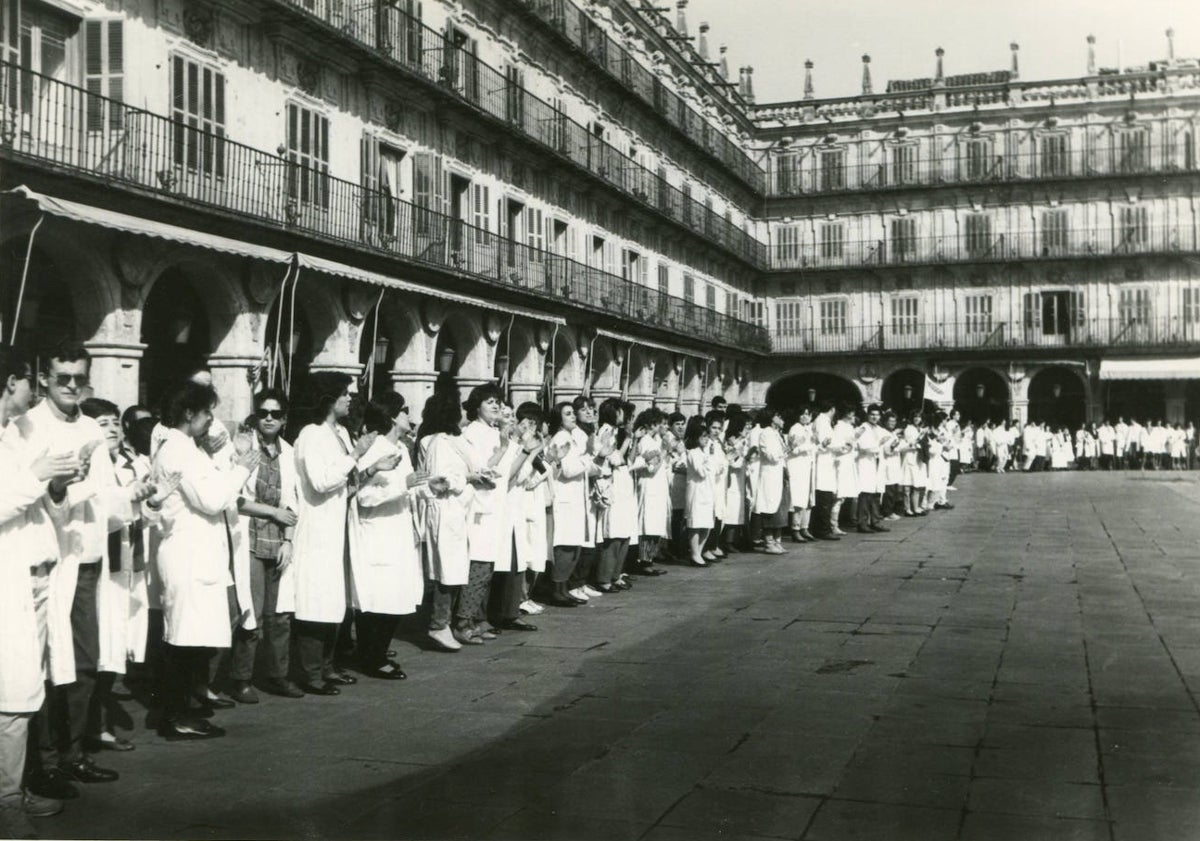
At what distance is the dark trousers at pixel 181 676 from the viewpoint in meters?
5.81

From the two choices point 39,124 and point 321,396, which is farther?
point 39,124

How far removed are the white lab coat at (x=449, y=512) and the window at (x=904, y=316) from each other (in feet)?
120

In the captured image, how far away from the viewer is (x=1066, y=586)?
10906 mm

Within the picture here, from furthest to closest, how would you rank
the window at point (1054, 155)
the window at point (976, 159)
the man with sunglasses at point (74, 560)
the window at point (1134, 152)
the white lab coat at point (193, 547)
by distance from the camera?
the window at point (976, 159) → the window at point (1054, 155) → the window at point (1134, 152) → the white lab coat at point (193, 547) → the man with sunglasses at point (74, 560)

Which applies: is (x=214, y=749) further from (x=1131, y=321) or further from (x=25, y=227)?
(x=1131, y=321)

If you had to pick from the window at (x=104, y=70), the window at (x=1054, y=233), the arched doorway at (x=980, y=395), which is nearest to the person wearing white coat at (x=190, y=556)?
the window at (x=104, y=70)

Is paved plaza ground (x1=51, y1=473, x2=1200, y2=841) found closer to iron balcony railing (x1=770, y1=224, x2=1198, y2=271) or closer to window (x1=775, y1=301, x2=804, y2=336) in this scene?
iron balcony railing (x1=770, y1=224, x2=1198, y2=271)

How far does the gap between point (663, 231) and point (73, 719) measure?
2986 centimetres

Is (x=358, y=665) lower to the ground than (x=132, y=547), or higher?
lower

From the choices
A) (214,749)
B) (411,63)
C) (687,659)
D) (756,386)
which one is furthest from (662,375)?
(214,749)

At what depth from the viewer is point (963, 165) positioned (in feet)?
138

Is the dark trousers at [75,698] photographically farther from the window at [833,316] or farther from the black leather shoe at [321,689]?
the window at [833,316]

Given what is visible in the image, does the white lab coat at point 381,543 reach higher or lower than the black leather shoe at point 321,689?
higher

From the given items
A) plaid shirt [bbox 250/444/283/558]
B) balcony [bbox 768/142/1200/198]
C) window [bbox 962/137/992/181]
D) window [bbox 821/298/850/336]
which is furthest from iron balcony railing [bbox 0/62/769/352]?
window [bbox 962/137/992/181]
